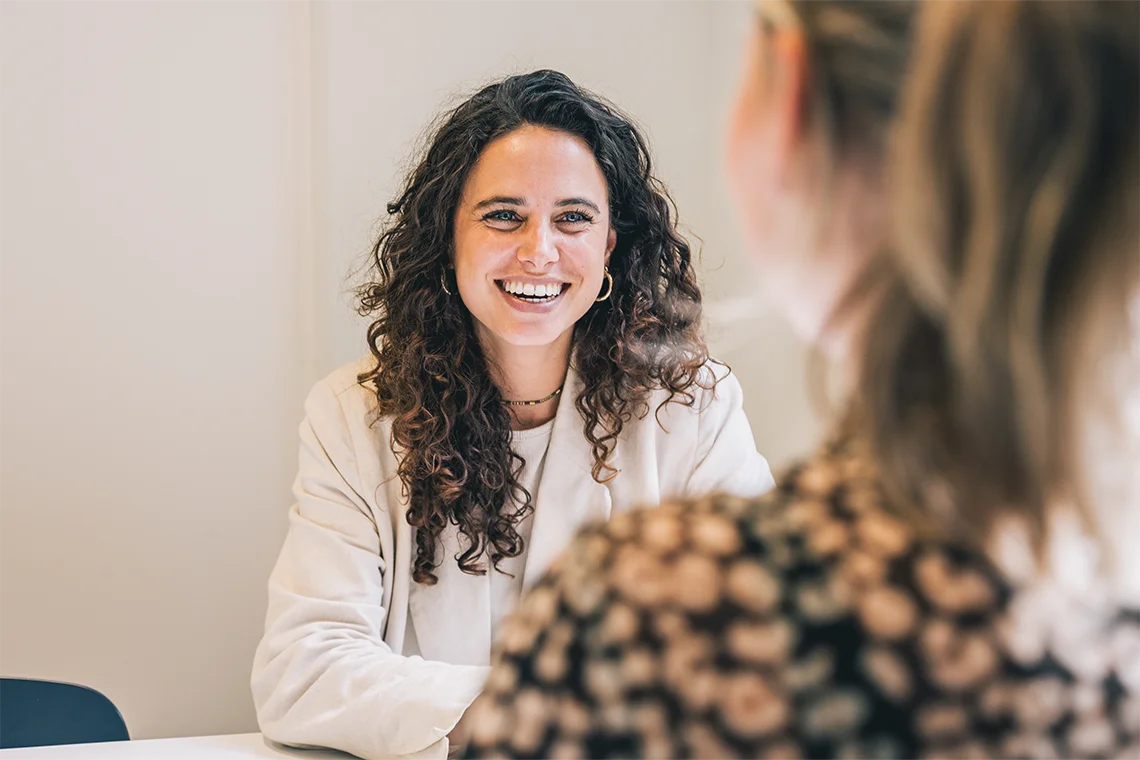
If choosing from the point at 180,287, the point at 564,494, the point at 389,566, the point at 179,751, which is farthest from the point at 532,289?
the point at 180,287

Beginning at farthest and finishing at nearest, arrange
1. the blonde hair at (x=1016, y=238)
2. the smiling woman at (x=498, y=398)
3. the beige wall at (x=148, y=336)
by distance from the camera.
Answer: the beige wall at (x=148, y=336) → the smiling woman at (x=498, y=398) → the blonde hair at (x=1016, y=238)

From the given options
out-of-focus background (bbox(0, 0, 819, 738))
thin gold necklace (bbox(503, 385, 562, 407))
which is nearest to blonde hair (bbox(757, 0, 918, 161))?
thin gold necklace (bbox(503, 385, 562, 407))

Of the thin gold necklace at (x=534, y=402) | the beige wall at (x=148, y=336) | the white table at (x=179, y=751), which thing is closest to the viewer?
the white table at (x=179, y=751)

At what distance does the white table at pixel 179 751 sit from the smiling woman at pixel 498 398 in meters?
0.15

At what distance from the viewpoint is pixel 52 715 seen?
6.29 ft

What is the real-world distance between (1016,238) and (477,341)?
1.55 m

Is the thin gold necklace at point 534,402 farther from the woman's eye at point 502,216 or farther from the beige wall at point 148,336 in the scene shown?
the beige wall at point 148,336

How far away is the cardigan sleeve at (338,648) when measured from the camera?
1497 mm

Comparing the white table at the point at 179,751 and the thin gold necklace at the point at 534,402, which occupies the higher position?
the thin gold necklace at the point at 534,402

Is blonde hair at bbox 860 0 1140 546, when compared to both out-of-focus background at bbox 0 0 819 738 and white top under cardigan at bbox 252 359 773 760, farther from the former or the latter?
out-of-focus background at bbox 0 0 819 738

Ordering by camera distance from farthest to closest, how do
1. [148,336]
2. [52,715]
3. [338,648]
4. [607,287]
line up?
[148,336], [607,287], [52,715], [338,648]

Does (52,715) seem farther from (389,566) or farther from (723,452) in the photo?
(723,452)

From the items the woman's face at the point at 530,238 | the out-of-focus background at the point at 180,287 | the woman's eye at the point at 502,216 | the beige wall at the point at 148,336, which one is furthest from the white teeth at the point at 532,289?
the beige wall at the point at 148,336

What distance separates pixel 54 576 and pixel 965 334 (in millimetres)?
2419
